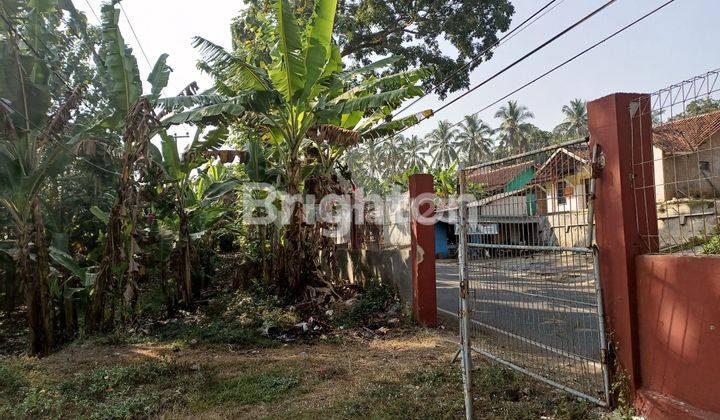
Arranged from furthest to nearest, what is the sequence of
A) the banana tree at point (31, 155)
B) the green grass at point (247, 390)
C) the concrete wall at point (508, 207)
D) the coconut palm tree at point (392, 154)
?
1. the coconut palm tree at point (392, 154)
2. the banana tree at point (31, 155)
3. the green grass at point (247, 390)
4. the concrete wall at point (508, 207)

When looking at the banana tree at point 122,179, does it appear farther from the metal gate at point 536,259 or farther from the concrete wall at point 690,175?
the concrete wall at point 690,175

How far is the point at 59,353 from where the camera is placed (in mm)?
7047

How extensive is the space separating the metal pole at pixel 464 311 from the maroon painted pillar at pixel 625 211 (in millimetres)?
1080

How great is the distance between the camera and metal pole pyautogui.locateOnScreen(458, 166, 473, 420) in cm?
352

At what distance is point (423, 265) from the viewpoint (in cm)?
725

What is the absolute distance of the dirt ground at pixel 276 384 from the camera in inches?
161

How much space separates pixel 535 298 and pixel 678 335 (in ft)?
4.23

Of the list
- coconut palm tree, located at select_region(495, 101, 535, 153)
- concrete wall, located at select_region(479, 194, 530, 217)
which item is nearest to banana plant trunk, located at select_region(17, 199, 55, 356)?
concrete wall, located at select_region(479, 194, 530, 217)

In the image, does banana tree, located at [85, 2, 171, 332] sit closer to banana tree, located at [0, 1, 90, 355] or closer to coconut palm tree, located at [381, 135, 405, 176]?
banana tree, located at [0, 1, 90, 355]

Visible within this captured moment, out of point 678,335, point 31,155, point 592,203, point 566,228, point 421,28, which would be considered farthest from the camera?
point 421,28

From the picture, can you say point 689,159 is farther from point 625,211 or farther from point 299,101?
point 299,101

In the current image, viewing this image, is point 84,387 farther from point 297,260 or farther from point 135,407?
point 297,260

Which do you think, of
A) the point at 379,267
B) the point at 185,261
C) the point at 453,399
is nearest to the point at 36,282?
the point at 185,261

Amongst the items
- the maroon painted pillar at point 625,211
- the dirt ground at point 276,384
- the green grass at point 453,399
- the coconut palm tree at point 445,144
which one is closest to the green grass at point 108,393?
the dirt ground at point 276,384
